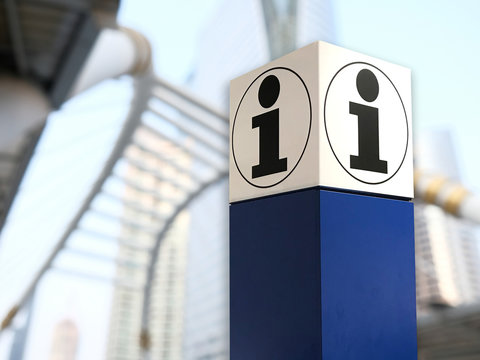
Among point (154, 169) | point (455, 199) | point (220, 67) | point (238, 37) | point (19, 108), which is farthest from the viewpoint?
point (220, 67)

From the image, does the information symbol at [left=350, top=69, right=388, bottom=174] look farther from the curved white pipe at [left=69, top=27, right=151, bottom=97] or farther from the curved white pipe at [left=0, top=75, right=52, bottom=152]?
the curved white pipe at [left=0, top=75, right=52, bottom=152]

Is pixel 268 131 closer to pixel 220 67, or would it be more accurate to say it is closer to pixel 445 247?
pixel 220 67

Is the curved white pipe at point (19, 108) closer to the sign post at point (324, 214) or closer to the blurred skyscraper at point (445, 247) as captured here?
the sign post at point (324, 214)

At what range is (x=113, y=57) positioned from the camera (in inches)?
265

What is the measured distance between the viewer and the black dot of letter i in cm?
180

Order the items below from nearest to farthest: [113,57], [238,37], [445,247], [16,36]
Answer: [16,36] < [113,57] < [238,37] < [445,247]

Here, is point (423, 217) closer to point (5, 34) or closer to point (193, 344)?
point (193, 344)

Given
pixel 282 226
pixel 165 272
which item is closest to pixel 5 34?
pixel 282 226

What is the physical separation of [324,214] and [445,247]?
99.0 meters

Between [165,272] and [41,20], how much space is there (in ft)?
245

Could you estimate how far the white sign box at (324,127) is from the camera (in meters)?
1.70

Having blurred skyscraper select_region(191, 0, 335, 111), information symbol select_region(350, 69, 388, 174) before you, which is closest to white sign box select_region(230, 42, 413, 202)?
information symbol select_region(350, 69, 388, 174)

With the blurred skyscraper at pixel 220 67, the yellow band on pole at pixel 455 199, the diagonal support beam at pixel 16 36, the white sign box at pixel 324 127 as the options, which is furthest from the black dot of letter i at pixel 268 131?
the blurred skyscraper at pixel 220 67

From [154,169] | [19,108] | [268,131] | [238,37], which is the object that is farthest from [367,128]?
[238,37]
